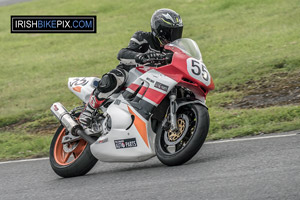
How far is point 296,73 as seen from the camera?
39.0 ft

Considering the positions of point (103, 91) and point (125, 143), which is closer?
point (125, 143)

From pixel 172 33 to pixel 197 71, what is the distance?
68 centimetres

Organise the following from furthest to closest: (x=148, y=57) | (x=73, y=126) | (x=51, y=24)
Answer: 1. (x=51, y=24)
2. (x=73, y=126)
3. (x=148, y=57)

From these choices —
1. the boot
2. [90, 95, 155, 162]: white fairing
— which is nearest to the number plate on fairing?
[90, 95, 155, 162]: white fairing

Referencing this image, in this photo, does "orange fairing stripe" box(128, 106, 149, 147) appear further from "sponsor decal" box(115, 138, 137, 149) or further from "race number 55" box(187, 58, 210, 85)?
"race number 55" box(187, 58, 210, 85)

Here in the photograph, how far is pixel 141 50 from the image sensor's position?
674 centimetres

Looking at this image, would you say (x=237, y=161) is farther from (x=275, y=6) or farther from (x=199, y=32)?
(x=275, y=6)

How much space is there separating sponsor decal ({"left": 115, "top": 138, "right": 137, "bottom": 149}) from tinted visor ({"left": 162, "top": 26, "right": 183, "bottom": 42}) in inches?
47.1

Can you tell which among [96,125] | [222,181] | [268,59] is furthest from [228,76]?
[222,181]

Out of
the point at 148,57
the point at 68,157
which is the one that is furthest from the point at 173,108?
the point at 68,157

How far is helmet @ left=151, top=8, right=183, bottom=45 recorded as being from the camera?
6492 mm

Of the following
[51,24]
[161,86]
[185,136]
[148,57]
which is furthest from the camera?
[51,24]

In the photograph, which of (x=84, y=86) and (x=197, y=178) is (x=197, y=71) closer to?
(x=197, y=178)

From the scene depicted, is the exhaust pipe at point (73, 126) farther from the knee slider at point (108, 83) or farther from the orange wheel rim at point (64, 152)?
the knee slider at point (108, 83)
